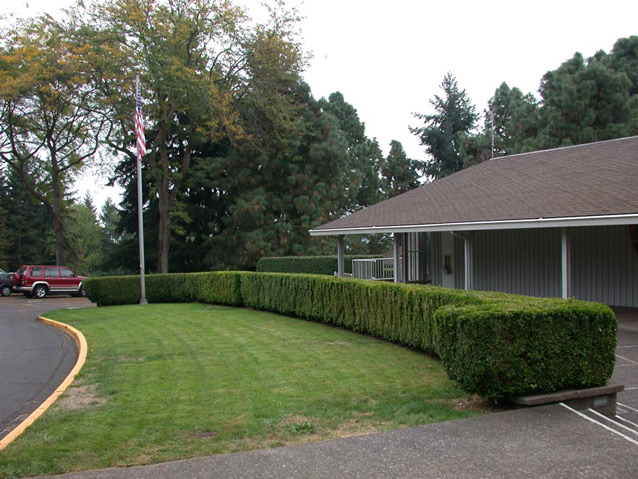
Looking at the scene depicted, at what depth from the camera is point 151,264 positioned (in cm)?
3988

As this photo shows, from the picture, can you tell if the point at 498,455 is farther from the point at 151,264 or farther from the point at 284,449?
the point at 151,264

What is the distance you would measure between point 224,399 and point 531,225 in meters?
8.72

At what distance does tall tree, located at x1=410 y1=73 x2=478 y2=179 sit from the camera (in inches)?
1887

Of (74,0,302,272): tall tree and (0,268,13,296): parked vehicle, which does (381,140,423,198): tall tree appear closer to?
(74,0,302,272): tall tree

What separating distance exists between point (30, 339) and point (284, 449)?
10.9 m

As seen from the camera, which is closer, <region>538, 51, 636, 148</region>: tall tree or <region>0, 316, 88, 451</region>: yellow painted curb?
<region>0, 316, 88, 451</region>: yellow painted curb

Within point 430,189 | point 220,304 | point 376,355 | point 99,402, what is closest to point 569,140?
point 430,189

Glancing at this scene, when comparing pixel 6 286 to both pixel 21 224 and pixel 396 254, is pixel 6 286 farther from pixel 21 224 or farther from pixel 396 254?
pixel 396 254

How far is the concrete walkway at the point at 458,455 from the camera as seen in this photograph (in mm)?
4398

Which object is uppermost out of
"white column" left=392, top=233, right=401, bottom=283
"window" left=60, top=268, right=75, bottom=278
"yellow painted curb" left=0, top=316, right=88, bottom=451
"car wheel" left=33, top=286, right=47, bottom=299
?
"white column" left=392, top=233, right=401, bottom=283

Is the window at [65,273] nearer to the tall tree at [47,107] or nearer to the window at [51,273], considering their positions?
the window at [51,273]

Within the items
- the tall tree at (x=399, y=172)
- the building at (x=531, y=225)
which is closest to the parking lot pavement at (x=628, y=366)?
the building at (x=531, y=225)

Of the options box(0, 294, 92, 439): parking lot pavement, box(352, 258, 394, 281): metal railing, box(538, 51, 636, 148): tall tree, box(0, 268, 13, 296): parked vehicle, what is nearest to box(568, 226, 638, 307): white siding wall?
box(352, 258, 394, 281): metal railing

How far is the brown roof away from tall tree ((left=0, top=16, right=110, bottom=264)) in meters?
19.5
